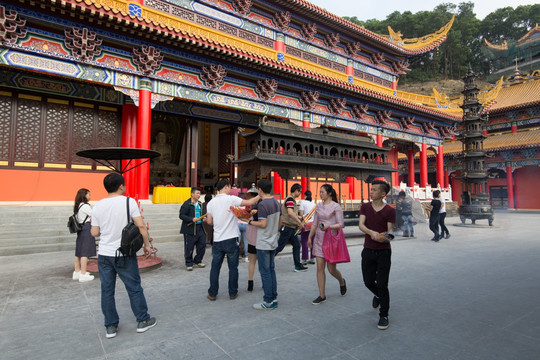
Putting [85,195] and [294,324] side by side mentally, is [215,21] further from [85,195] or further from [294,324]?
[294,324]

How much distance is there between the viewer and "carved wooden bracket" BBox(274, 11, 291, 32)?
1505cm

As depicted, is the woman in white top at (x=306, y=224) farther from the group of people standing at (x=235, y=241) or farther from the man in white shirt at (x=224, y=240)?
the man in white shirt at (x=224, y=240)

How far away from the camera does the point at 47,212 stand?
807 centimetres

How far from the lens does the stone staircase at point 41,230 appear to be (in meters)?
6.67

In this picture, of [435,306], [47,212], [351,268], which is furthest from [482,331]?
[47,212]

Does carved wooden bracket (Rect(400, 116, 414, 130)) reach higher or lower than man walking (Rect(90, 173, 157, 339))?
higher

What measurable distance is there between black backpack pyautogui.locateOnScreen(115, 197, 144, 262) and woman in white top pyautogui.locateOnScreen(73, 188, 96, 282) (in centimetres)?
231

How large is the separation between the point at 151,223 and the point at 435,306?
758 cm

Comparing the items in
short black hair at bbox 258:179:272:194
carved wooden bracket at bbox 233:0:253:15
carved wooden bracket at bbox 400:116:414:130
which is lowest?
short black hair at bbox 258:179:272:194

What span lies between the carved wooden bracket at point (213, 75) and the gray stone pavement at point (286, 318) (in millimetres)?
7992

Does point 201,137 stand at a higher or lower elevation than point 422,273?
higher

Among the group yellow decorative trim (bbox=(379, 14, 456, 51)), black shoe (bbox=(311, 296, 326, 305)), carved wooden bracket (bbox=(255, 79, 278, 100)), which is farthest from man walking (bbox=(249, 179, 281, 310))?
yellow decorative trim (bbox=(379, 14, 456, 51))

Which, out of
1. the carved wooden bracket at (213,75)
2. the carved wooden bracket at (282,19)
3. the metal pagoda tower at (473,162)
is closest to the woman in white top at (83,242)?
the carved wooden bracket at (213,75)

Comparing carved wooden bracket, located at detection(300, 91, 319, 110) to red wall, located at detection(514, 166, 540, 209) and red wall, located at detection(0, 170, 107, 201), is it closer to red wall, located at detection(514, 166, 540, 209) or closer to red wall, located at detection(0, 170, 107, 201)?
red wall, located at detection(0, 170, 107, 201)
